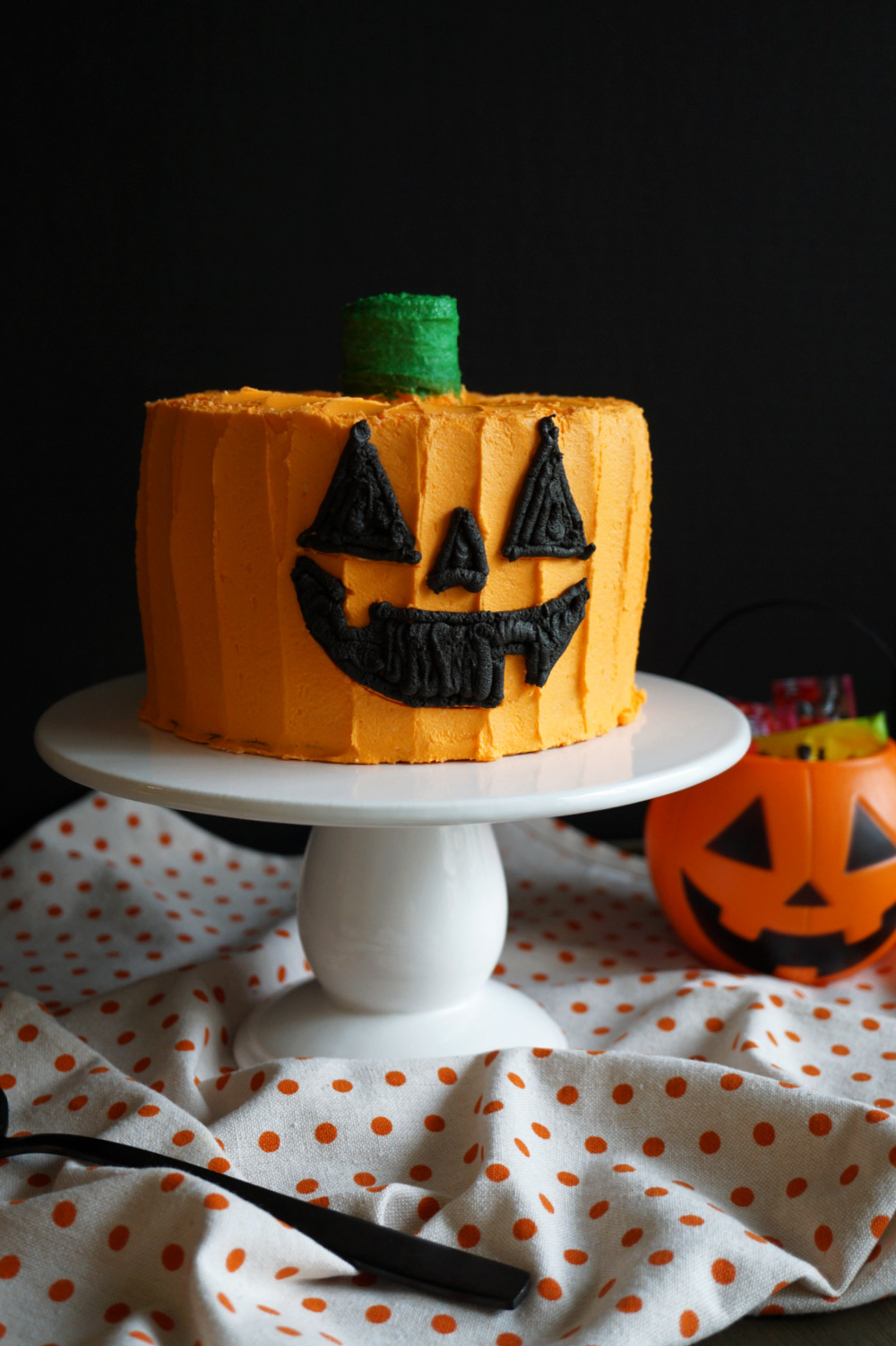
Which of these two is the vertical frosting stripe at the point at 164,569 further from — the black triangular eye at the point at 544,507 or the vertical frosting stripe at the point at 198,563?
the black triangular eye at the point at 544,507

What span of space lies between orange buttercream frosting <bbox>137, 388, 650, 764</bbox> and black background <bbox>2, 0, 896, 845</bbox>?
24.1 inches

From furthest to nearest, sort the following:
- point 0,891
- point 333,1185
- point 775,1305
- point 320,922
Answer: point 0,891
point 320,922
point 333,1185
point 775,1305

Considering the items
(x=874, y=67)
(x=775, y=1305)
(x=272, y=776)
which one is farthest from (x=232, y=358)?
(x=775, y=1305)

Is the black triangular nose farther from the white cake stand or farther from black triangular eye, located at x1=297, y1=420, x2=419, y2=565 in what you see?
black triangular eye, located at x1=297, y1=420, x2=419, y2=565

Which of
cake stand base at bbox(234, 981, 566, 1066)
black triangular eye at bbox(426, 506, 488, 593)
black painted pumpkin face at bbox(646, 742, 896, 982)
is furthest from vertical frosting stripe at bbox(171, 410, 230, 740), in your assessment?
black painted pumpkin face at bbox(646, 742, 896, 982)

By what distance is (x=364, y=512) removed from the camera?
1.02m

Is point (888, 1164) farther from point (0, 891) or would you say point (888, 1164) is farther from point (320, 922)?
point (0, 891)

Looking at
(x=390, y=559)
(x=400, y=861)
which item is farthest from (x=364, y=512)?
(x=400, y=861)

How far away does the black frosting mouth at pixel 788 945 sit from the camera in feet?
4.73

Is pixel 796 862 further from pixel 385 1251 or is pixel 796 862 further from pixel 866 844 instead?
pixel 385 1251

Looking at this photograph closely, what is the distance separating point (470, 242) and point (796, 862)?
1.02 meters

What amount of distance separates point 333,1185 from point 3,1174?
0.91ft

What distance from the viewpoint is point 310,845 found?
1.32m

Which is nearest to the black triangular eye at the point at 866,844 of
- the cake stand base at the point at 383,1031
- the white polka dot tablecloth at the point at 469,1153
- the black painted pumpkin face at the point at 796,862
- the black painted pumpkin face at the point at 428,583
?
the black painted pumpkin face at the point at 796,862
